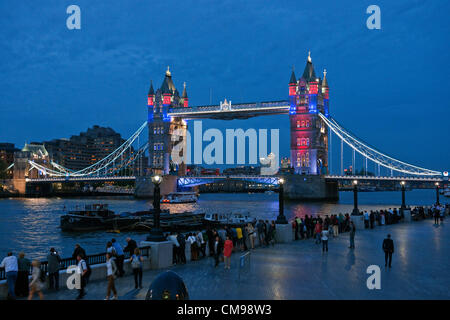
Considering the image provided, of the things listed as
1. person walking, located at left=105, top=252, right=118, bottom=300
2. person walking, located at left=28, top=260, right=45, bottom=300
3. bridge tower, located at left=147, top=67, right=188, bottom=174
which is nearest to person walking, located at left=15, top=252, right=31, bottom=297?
person walking, located at left=28, top=260, right=45, bottom=300

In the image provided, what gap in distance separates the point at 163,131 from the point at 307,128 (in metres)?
39.4

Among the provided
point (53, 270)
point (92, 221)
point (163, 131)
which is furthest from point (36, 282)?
point (163, 131)

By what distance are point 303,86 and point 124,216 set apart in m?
67.0

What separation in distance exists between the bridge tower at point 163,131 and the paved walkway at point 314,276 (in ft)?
323

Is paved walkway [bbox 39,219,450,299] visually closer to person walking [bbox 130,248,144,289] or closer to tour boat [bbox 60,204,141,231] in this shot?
person walking [bbox 130,248,144,289]

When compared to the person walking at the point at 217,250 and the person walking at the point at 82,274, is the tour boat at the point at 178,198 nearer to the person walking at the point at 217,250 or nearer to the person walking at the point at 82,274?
the person walking at the point at 217,250

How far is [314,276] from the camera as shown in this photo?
49.9ft

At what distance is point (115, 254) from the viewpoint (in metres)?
14.8

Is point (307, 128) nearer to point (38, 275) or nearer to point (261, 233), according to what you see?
point (261, 233)

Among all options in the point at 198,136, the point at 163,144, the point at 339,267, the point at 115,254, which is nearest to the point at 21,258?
the point at 115,254

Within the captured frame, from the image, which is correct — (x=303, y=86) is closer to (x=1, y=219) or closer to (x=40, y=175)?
(x=1, y=219)

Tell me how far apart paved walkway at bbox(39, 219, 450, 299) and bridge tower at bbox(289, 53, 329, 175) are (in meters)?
81.3

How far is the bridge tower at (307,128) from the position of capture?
338 feet

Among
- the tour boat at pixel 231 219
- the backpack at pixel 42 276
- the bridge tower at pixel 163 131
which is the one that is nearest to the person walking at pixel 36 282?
the backpack at pixel 42 276
